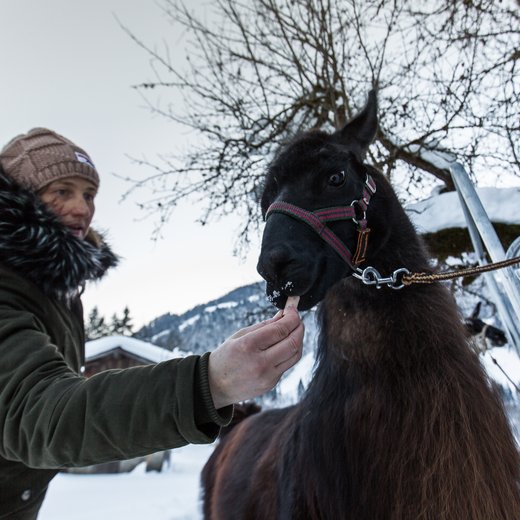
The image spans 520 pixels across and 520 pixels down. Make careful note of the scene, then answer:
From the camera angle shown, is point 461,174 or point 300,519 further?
point 461,174

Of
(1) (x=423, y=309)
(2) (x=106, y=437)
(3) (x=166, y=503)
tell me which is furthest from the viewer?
(3) (x=166, y=503)

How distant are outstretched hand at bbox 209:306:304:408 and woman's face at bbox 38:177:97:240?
1236mm

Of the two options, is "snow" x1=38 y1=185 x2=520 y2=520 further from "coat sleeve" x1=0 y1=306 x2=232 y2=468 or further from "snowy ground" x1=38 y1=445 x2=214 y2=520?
"coat sleeve" x1=0 y1=306 x2=232 y2=468

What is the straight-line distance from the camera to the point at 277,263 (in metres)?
1.71

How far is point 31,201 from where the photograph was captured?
1.50m

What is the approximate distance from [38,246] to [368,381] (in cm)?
139

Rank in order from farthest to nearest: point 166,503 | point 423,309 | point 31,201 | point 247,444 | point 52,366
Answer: point 166,503 → point 247,444 → point 423,309 → point 31,201 → point 52,366

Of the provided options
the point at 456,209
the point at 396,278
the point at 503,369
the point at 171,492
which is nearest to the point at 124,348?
the point at 171,492

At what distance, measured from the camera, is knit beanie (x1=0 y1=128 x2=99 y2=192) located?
71.1 inches

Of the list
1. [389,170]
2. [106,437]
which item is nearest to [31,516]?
[106,437]

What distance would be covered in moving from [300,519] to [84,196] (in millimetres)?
1804

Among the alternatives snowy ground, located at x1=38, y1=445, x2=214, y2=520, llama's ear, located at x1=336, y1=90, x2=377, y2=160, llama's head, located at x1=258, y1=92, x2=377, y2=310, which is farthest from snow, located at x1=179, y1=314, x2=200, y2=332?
llama's head, located at x1=258, y1=92, x2=377, y2=310

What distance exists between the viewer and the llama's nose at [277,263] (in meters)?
1.71

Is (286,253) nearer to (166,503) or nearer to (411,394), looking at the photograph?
(411,394)
